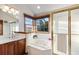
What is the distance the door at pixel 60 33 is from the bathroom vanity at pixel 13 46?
50 cm

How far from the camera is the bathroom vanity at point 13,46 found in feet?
5.48

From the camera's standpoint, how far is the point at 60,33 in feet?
5.91

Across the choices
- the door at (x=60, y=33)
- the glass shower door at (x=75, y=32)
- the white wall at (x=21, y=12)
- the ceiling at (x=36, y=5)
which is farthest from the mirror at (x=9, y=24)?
the glass shower door at (x=75, y=32)

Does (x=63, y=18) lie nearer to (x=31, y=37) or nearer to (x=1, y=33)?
(x=31, y=37)

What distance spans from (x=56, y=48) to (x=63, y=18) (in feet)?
1.59

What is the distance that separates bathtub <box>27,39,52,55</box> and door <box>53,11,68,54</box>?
0.10 meters

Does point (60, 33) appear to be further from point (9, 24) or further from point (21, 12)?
point (9, 24)

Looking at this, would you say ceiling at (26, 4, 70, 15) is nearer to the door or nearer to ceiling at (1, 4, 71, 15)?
ceiling at (1, 4, 71, 15)

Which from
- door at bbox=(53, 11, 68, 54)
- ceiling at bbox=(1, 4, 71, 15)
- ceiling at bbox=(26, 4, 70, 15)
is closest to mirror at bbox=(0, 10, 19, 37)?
ceiling at bbox=(1, 4, 71, 15)

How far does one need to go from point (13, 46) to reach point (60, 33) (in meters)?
0.76

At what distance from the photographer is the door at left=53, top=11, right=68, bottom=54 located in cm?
177

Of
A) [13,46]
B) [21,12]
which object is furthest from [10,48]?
[21,12]

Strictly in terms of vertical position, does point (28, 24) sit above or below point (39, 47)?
above
